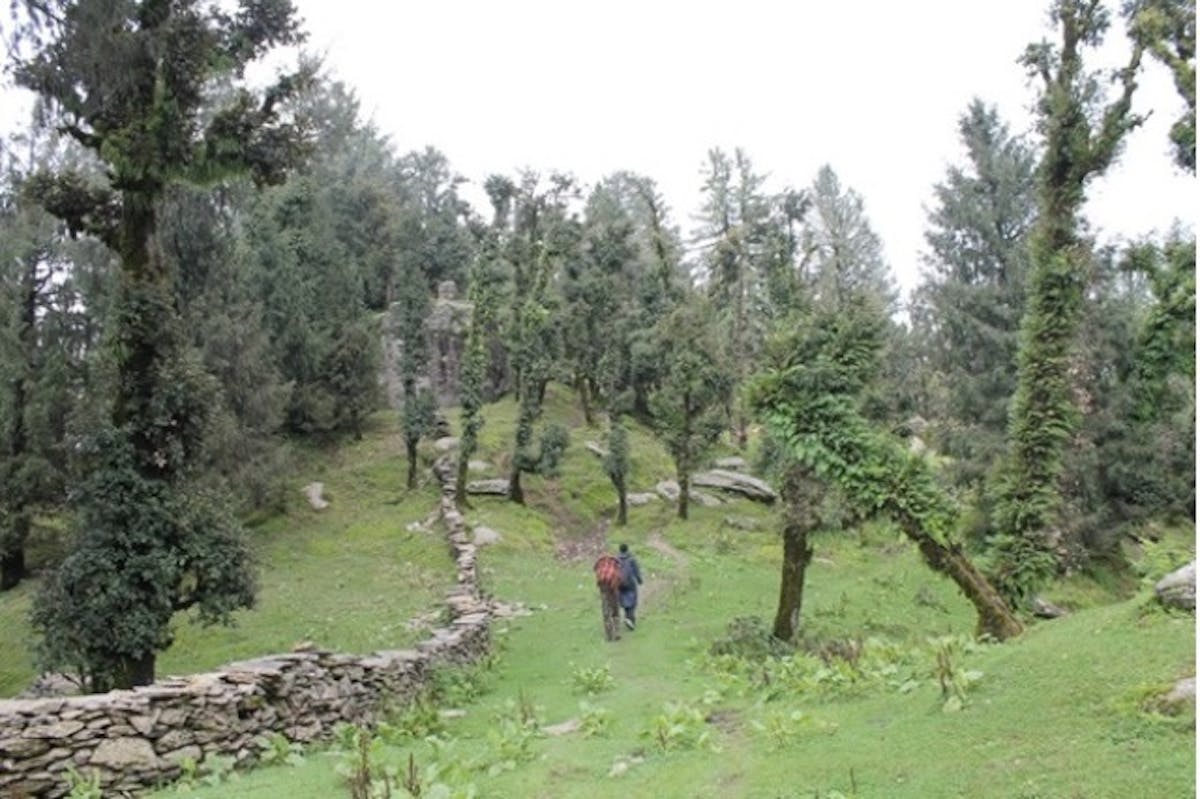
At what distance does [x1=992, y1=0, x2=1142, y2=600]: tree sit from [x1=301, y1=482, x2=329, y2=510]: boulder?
89.7 feet

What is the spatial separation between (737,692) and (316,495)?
1122 inches

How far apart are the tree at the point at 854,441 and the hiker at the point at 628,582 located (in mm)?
5136

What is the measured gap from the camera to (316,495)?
38062mm

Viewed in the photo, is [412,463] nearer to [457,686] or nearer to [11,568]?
[11,568]

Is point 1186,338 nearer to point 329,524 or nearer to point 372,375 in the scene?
point 329,524

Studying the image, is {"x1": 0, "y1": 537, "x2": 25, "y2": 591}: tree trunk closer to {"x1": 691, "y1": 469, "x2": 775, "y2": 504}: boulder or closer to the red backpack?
the red backpack

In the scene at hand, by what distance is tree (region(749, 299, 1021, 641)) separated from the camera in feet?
50.5

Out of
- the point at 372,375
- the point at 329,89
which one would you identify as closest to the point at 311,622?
the point at 372,375

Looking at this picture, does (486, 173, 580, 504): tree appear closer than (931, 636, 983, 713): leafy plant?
No

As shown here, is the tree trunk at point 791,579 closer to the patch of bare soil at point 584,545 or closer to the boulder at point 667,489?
the patch of bare soil at point 584,545

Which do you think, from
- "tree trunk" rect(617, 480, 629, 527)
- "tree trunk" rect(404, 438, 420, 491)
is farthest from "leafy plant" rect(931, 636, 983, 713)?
"tree trunk" rect(404, 438, 420, 491)

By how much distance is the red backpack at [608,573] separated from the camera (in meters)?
19.4

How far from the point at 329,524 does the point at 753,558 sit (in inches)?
632

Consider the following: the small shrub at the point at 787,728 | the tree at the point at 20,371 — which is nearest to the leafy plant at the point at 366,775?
the small shrub at the point at 787,728
